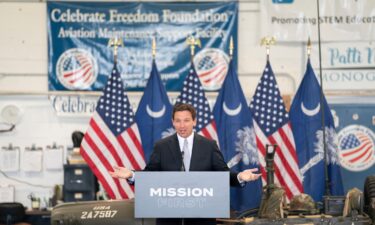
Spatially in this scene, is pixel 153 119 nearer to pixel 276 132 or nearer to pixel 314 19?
pixel 276 132

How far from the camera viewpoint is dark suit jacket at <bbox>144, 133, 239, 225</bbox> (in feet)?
13.9

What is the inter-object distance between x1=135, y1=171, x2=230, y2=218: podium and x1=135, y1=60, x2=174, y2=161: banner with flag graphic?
3.37 meters

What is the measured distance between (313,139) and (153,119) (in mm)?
1679

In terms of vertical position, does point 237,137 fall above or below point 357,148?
above

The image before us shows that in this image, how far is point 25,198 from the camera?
8.24m

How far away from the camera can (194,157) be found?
4.23 metres

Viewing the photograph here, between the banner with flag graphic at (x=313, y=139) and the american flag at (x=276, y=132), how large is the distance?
20 centimetres

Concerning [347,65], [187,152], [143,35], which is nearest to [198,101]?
[143,35]

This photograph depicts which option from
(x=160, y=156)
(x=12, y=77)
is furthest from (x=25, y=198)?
(x=160, y=156)

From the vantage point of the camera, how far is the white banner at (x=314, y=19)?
8172 millimetres

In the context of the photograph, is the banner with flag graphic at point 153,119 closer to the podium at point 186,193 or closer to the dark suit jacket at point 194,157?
the dark suit jacket at point 194,157

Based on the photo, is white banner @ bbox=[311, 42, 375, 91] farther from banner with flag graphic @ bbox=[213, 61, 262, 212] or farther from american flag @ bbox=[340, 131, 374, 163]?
banner with flag graphic @ bbox=[213, 61, 262, 212]

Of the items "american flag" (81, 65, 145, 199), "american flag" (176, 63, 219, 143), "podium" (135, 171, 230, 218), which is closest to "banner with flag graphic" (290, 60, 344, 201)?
"american flag" (176, 63, 219, 143)

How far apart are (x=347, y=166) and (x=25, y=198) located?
384cm
